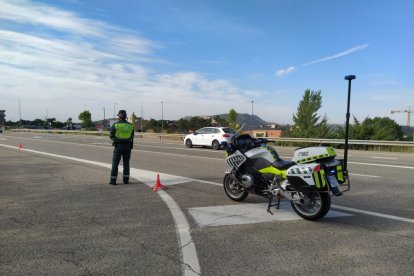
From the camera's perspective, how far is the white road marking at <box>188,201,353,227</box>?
543 cm

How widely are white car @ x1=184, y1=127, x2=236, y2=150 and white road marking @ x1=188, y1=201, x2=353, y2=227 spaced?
1530 centimetres

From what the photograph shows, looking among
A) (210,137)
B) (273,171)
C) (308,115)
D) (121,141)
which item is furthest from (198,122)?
(273,171)

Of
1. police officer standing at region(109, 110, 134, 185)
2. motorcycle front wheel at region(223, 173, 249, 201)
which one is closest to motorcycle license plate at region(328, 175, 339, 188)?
motorcycle front wheel at region(223, 173, 249, 201)

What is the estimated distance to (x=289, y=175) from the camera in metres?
5.32

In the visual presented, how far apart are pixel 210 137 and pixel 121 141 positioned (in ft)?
46.4

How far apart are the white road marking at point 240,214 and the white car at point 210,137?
15.3m

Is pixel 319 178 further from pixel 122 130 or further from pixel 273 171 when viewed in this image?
pixel 122 130

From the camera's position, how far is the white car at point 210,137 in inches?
871

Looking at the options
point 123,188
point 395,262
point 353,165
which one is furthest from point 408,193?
point 123,188

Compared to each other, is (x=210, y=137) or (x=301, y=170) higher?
(x=301, y=170)

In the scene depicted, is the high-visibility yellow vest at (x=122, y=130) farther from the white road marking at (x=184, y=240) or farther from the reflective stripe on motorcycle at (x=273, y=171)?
the reflective stripe on motorcycle at (x=273, y=171)

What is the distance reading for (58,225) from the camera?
5.20m

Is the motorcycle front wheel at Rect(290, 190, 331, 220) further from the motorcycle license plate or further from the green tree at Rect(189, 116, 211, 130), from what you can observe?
the green tree at Rect(189, 116, 211, 130)

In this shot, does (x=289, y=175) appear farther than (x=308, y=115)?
No
